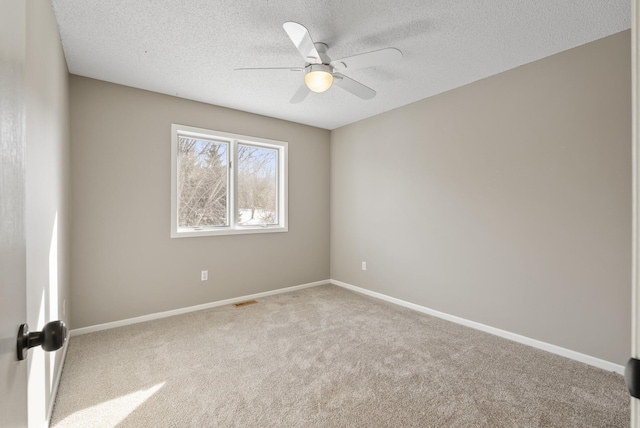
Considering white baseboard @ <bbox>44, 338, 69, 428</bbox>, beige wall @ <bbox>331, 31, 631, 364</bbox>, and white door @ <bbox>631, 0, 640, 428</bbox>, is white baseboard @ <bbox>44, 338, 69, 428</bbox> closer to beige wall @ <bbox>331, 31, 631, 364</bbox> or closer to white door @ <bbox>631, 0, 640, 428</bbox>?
white door @ <bbox>631, 0, 640, 428</bbox>

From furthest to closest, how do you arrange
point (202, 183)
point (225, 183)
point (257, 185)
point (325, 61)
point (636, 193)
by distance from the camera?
point (257, 185) → point (225, 183) → point (202, 183) → point (325, 61) → point (636, 193)

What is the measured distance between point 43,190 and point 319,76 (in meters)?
1.81

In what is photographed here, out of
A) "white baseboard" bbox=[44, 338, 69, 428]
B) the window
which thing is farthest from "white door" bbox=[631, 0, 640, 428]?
the window

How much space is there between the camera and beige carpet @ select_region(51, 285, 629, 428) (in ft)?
5.65

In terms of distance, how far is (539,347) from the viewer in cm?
254

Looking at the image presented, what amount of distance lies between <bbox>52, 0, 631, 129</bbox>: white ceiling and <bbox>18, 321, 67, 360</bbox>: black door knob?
2.00 meters

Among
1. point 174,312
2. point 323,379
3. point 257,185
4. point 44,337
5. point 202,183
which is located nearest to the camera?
point 44,337

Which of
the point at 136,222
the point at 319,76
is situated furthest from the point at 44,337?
the point at 136,222

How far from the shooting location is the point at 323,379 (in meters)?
2.08

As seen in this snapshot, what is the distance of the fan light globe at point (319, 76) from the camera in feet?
7.06

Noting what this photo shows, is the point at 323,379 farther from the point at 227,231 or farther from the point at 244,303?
the point at 227,231

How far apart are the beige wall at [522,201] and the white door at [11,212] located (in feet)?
10.3

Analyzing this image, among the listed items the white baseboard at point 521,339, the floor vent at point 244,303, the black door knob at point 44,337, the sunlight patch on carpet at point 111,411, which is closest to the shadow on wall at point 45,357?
the sunlight patch on carpet at point 111,411

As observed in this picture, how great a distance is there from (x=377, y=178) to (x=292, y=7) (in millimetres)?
2453
